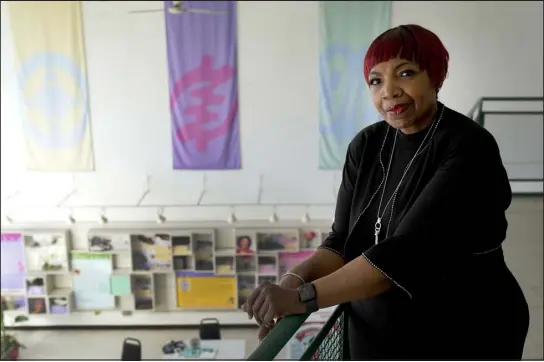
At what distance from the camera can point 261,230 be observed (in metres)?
8.38

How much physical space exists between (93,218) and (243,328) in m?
3.12

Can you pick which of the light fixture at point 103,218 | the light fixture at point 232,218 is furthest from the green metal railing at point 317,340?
the light fixture at point 103,218

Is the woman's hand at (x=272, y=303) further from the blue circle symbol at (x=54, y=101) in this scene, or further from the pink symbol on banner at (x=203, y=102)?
the blue circle symbol at (x=54, y=101)

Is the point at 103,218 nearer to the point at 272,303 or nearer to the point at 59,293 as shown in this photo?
the point at 59,293

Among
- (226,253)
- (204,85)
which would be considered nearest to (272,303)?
(204,85)

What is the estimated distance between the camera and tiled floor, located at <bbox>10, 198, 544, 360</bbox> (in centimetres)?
450

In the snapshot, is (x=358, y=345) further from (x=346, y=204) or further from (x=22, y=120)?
(x=22, y=120)

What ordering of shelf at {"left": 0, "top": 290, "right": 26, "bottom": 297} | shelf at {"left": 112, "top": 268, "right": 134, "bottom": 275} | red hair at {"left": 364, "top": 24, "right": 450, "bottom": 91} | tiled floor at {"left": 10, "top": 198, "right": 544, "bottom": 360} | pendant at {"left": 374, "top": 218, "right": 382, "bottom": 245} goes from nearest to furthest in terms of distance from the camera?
red hair at {"left": 364, "top": 24, "right": 450, "bottom": 91} < pendant at {"left": 374, "top": 218, "right": 382, "bottom": 245} < tiled floor at {"left": 10, "top": 198, "right": 544, "bottom": 360} < shelf at {"left": 112, "top": 268, "right": 134, "bottom": 275} < shelf at {"left": 0, "top": 290, "right": 26, "bottom": 297}

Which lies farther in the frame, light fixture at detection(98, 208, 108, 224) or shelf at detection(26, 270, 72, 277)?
shelf at detection(26, 270, 72, 277)

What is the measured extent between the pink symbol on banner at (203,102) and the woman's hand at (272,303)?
702 cm

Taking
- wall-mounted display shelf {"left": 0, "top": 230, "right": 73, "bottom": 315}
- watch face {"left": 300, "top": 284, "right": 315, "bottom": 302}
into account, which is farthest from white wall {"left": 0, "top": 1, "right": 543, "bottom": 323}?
watch face {"left": 300, "top": 284, "right": 315, "bottom": 302}

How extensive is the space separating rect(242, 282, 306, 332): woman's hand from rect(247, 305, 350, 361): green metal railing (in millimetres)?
20

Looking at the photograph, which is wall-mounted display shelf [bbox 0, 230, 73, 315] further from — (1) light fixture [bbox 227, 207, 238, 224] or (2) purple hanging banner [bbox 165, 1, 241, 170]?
(1) light fixture [bbox 227, 207, 238, 224]

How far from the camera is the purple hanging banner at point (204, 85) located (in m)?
7.58
